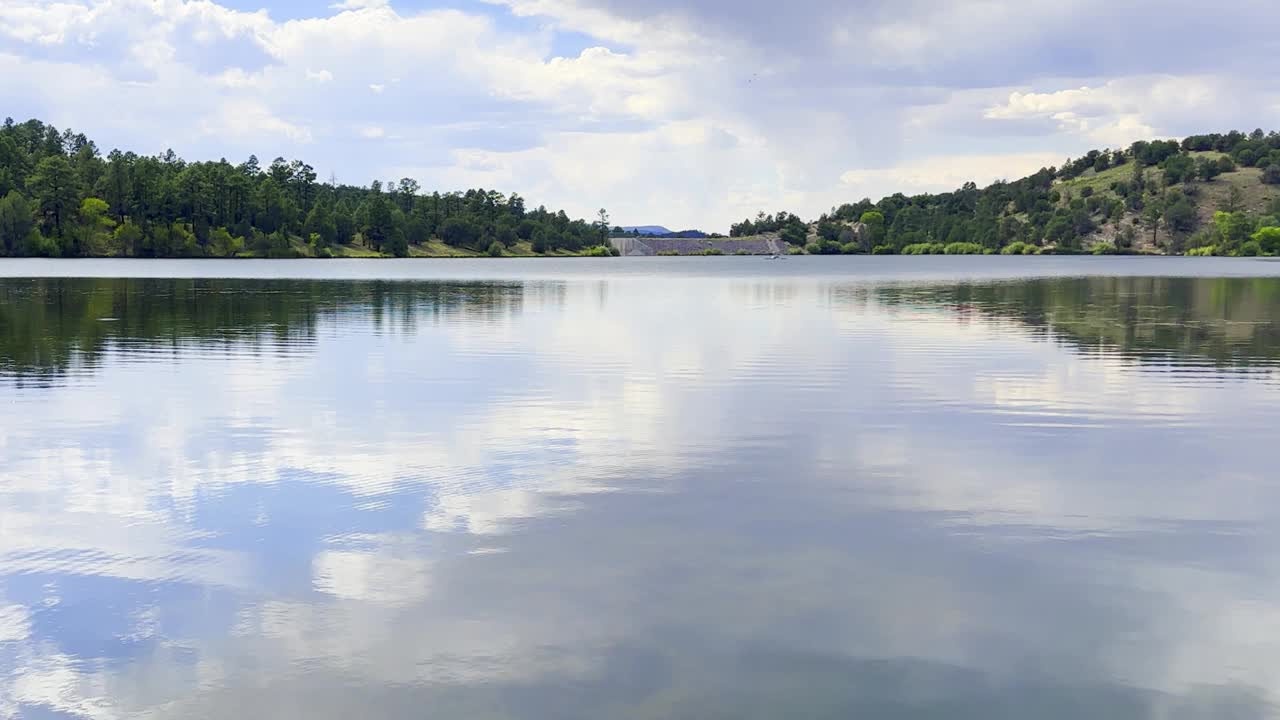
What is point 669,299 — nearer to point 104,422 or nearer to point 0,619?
point 104,422

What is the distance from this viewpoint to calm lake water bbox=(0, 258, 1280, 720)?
12.0 metres

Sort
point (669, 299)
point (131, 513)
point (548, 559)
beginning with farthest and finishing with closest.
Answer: point (669, 299) < point (131, 513) < point (548, 559)

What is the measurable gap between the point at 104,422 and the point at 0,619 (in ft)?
51.5

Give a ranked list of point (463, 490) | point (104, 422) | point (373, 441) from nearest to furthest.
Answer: point (463, 490), point (373, 441), point (104, 422)

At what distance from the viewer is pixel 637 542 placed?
1738 cm

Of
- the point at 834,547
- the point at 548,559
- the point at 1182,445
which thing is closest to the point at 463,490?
the point at 548,559

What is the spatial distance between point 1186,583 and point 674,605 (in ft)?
23.7

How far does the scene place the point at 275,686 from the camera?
1177cm

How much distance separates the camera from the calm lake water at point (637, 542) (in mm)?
11961

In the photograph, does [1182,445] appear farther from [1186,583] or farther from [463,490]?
[463,490]

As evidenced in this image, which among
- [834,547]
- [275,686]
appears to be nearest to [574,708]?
[275,686]

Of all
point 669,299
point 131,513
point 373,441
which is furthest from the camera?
point 669,299

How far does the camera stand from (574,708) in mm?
11289

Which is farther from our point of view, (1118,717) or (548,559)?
(548,559)
